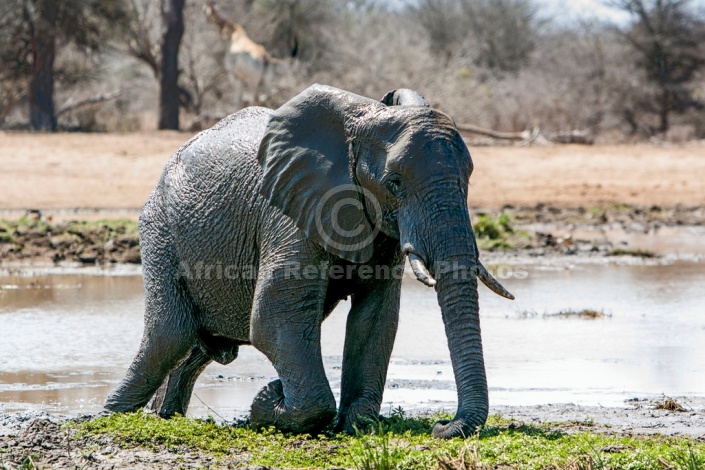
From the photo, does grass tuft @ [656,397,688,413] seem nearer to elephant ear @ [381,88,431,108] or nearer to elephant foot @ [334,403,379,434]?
elephant foot @ [334,403,379,434]

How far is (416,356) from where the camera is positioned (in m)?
9.64

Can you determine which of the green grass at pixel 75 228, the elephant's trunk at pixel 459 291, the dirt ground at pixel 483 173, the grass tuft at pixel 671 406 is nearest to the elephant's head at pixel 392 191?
the elephant's trunk at pixel 459 291

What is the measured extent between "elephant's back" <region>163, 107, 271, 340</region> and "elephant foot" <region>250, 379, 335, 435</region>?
51cm

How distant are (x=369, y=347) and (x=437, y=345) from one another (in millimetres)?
4044

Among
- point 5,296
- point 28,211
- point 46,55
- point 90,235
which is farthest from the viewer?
point 46,55

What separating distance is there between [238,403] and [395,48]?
23336 millimetres

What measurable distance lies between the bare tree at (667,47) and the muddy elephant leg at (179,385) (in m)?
24.0

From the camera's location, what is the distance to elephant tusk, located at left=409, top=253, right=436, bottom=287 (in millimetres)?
5250

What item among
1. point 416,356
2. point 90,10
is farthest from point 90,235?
point 90,10

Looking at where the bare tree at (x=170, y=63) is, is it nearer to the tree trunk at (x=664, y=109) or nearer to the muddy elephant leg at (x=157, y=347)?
the tree trunk at (x=664, y=109)

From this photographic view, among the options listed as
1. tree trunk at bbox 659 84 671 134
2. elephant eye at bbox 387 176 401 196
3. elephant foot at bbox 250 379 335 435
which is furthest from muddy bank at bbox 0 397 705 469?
tree trunk at bbox 659 84 671 134

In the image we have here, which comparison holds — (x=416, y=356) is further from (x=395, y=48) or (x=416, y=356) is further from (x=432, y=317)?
(x=395, y=48)

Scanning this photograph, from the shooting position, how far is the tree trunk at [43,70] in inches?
950

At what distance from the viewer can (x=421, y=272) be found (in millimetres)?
5305
